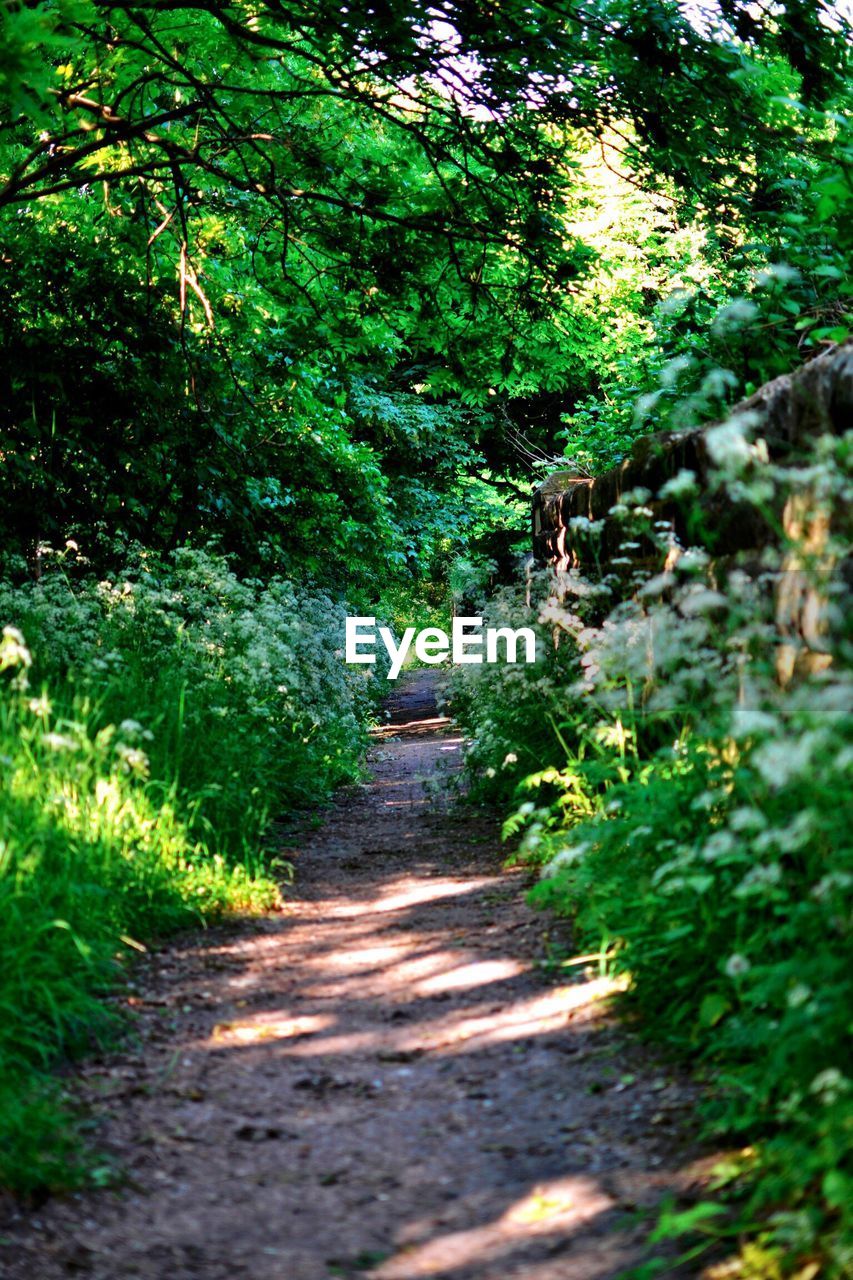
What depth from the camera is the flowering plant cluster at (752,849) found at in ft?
8.98

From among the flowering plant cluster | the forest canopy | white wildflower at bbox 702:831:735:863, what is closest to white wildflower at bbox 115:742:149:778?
the flowering plant cluster

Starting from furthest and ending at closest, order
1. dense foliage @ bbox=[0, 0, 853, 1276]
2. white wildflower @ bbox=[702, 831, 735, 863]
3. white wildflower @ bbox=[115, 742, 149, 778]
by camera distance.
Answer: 1. white wildflower @ bbox=[115, 742, 149, 778]
2. dense foliage @ bbox=[0, 0, 853, 1276]
3. white wildflower @ bbox=[702, 831, 735, 863]

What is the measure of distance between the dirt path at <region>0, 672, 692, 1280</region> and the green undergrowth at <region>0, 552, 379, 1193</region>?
0.19 metres

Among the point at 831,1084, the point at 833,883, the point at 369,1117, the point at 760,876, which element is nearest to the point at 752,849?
the point at 760,876

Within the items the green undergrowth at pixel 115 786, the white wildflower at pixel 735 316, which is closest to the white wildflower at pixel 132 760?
the green undergrowth at pixel 115 786

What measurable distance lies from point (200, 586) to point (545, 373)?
4027 millimetres

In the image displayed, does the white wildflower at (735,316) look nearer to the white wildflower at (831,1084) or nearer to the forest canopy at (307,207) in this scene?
the forest canopy at (307,207)

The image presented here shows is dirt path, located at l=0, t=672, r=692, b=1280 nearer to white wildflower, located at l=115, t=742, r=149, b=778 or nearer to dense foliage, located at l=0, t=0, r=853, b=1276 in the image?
dense foliage, located at l=0, t=0, r=853, b=1276

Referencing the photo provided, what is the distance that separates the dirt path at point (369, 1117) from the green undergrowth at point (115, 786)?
7.5 inches

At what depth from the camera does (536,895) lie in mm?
5266

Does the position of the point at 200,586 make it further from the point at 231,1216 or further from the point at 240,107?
the point at 231,1216

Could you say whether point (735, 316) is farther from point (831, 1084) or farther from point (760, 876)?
point (831, 1084)

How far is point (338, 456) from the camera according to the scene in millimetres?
14188

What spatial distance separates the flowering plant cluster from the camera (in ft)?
8.98
